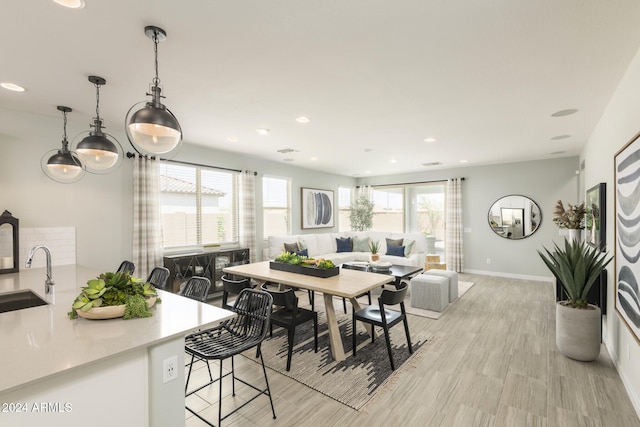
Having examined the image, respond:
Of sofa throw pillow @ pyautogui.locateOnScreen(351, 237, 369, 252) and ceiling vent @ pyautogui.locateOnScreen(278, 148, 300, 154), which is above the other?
ceiling vent @ pyautogui.locateOnScreen(278, 148, 300, 154)

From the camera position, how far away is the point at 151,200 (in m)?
4.51

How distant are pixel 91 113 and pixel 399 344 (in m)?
4.50

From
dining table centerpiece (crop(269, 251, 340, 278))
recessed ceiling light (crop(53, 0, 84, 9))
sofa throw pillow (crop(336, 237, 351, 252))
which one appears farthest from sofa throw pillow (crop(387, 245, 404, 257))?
recessed ceiling light (crop(53, 0, 84, 9))

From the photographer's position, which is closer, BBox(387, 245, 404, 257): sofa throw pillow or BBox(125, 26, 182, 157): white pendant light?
BBox(125, 26, 182, 157): white pendant light

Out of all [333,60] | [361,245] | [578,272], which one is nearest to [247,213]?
[361,245]

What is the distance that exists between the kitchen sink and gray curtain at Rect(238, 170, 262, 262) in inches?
134

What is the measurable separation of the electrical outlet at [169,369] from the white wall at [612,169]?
3.09m

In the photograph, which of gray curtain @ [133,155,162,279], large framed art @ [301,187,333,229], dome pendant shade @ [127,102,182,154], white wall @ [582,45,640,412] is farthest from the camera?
large framed art @ [301,187,333,229]

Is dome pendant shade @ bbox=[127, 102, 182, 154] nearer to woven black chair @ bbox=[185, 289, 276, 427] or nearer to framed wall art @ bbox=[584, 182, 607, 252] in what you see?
woven black chair @ bbox=[185, 289, 276, 427]

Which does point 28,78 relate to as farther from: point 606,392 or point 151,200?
point 606,392

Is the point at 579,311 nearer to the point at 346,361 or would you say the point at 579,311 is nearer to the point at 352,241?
the point at 346,361

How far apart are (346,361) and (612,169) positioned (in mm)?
3238

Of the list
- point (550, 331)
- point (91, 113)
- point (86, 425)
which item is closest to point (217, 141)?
point (91, 113)

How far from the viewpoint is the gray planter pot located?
9.43 feet
